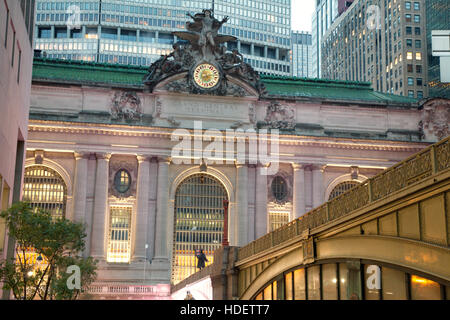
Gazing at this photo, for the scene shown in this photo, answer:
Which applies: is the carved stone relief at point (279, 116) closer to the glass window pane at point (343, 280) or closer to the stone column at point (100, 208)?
the stone column at point (100, 208)

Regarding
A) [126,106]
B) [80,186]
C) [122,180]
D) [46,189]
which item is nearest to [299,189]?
[122,180]

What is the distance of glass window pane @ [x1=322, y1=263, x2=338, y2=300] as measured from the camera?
75.7 ft

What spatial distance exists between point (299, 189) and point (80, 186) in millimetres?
21564

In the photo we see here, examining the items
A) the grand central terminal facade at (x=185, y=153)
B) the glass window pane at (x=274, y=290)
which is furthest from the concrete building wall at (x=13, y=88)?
the grand central terminal facade at (x=185, y=153)

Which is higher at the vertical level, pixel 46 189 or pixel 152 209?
pixel 46 189

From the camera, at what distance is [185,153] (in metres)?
63.2

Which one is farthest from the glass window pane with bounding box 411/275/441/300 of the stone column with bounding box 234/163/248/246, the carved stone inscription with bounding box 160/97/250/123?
the carved stone inscription with bounding box 160/97/250/123

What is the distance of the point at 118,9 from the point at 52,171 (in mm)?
97301

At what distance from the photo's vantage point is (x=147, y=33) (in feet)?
501

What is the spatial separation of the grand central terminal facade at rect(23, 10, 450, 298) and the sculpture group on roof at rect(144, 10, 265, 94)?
0.12m

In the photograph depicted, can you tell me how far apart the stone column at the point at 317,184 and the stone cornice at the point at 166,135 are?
2.38 meters

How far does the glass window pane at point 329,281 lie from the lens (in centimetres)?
2308

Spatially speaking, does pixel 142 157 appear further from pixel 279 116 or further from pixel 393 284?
pixel 393 284
